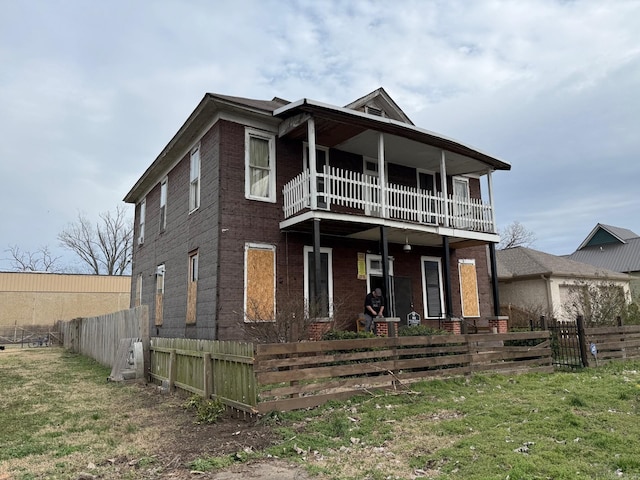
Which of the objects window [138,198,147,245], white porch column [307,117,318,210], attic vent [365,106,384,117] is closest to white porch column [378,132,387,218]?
white porch column [307,117,318,210]

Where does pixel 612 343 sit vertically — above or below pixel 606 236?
below

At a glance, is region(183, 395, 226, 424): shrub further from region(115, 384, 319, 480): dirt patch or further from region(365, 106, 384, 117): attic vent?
region(365, 106, 384, 117): attic vent

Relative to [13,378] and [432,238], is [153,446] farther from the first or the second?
[432,238]

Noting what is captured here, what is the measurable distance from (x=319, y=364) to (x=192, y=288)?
300 inches

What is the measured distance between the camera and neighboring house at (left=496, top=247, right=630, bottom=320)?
21.7 m

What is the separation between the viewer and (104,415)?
303 inches

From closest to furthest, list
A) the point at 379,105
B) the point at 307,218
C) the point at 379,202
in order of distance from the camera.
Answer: the point at 307,218 < the point at 379,202 < the point at 379,105

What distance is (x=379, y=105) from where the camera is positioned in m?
16.3

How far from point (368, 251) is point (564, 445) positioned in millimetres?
10516

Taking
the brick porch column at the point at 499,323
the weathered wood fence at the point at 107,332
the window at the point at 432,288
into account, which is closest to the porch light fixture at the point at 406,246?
the window at the point at 432,288

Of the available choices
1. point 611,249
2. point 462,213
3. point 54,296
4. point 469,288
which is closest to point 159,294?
point 462,213

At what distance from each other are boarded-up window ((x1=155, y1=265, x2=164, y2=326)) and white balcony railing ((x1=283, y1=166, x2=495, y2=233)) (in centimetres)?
664

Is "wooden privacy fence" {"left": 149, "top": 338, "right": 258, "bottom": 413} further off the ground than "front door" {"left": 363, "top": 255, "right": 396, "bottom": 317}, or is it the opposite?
"front door" {"left": 363, "top": 255, "right": 396, "bottom": 317}

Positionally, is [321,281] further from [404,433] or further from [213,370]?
[404,433]
